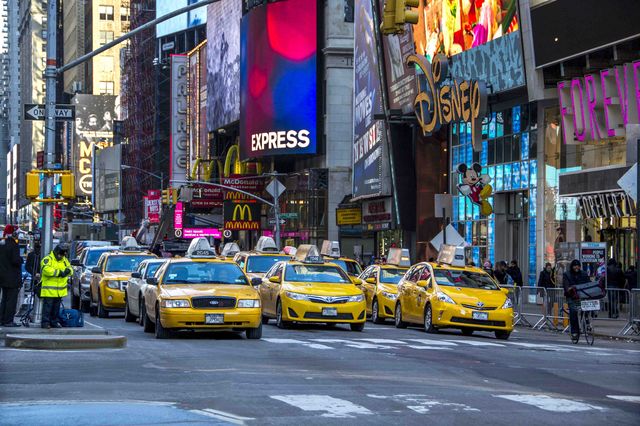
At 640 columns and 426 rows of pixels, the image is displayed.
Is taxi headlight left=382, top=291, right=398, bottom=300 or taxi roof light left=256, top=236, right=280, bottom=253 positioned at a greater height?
taxi roof light left=256, top=236, right=280, bottom=253

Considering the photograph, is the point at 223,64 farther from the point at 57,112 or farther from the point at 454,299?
the point at 57,112

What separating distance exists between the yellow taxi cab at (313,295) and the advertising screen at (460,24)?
→ 16.4 meters

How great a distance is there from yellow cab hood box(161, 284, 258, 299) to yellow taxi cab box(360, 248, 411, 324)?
338 inches

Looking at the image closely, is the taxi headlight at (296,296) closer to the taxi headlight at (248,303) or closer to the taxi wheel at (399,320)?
the taxi wheel at (399,320)

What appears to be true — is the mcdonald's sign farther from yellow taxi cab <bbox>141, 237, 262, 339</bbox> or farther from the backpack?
the backpack

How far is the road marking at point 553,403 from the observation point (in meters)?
12.8

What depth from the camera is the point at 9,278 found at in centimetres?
2383

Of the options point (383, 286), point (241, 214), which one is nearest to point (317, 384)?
point (383, 286)

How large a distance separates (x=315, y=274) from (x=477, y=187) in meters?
15.1

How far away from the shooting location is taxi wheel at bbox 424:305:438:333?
27656mm

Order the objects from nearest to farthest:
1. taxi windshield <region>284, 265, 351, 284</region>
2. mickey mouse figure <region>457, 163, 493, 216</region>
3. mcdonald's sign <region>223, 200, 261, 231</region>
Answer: taxi windshield <region>284, 265, 351, 284</region> → mickey mouse figure <region>457, 163, 493, 216</region> → mcdonald's sign <region>223, 200, 261, 231</region>

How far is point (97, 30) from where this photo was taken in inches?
6614

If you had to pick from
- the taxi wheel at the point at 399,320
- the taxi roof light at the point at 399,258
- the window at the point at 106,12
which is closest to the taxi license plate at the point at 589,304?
the taxi wheel at the point at 399,320

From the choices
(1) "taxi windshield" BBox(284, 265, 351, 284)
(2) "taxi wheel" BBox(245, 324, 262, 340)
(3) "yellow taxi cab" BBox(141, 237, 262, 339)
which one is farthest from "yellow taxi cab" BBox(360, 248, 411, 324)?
(2) "taxi wheel" BBox(245, 324, 262, 340)
